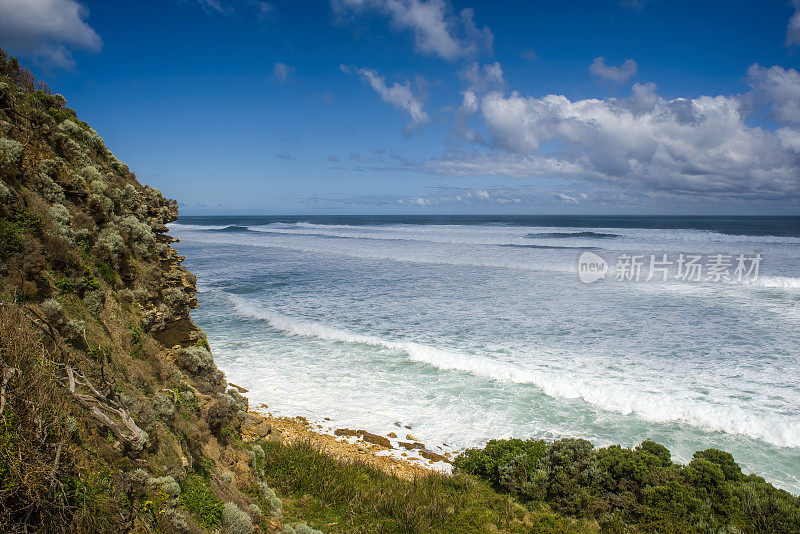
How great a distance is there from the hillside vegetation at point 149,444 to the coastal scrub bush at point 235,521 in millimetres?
17

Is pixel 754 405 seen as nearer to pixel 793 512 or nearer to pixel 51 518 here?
pixel 793 512

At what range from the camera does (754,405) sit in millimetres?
11891

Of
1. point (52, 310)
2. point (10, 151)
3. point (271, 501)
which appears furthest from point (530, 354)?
point (10, 151)

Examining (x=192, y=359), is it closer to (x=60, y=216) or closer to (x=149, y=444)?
(x=60, y=216)

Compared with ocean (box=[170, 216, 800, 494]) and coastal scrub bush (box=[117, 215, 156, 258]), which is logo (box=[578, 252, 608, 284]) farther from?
coastal scrub bush (box=[117, 215, 156, 258])

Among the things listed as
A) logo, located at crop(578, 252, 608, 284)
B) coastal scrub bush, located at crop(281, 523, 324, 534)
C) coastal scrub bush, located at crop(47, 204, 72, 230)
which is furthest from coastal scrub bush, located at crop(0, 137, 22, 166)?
logo, located at crop(578, 252, 608, 284)

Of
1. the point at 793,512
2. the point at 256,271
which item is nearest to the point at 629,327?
the point at 793,512

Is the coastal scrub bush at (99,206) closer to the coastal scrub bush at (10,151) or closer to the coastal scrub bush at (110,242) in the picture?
the coastal scrub bush at (110,242)

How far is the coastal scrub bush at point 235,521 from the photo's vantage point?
5.17 meters

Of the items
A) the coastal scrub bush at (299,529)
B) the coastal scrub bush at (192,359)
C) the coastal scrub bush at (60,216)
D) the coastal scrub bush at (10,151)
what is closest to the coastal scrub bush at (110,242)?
the coastal scrub bush at (60,216)

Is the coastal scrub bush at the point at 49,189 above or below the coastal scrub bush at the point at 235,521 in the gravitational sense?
above

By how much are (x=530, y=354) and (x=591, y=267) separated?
26.8m

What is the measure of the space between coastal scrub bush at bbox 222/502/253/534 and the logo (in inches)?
1184

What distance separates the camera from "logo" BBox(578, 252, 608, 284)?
33094 millimetres
